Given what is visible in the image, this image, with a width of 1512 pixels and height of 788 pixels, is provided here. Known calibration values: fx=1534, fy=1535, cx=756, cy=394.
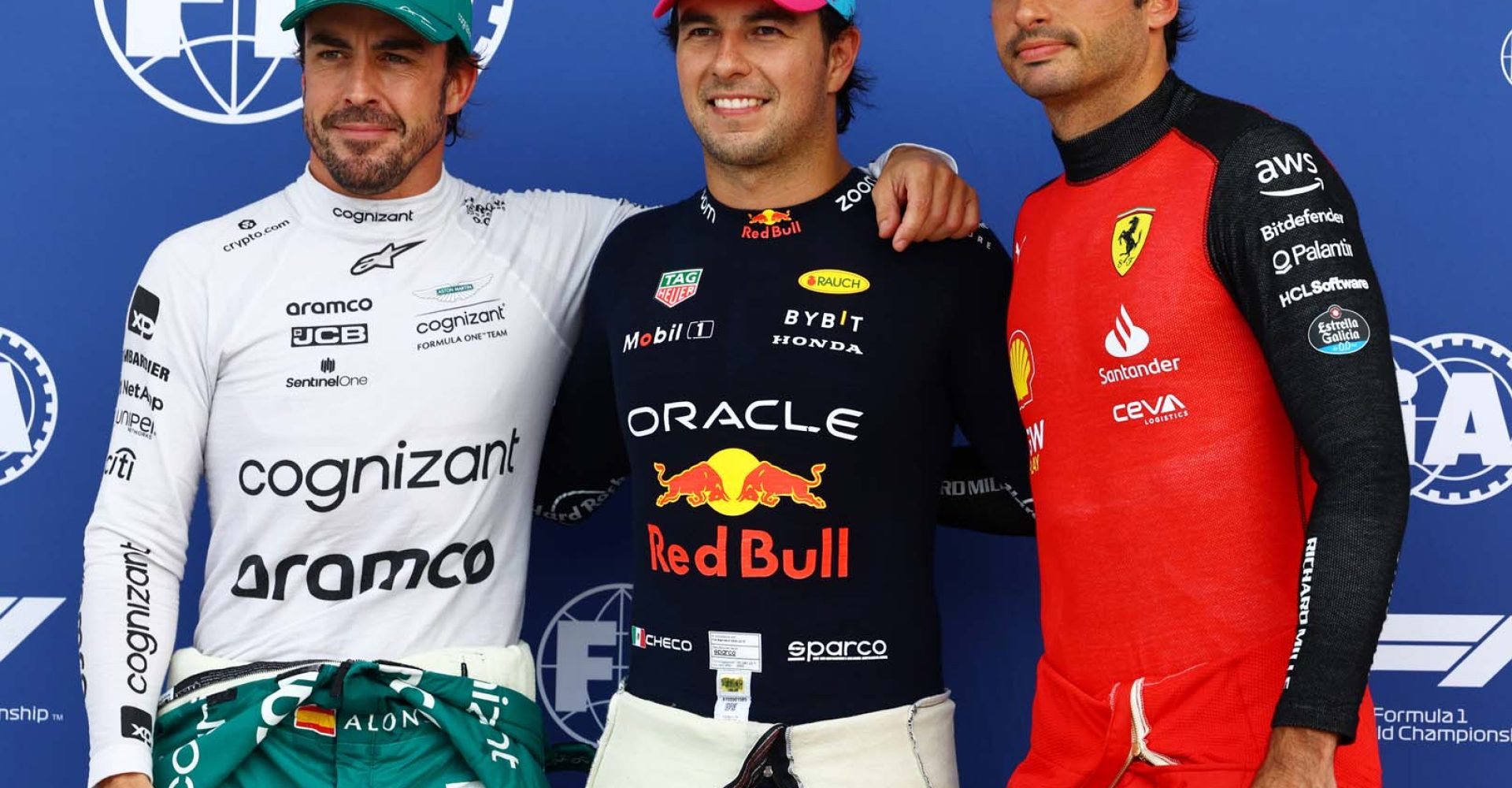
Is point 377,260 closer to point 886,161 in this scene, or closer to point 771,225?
point 771,225

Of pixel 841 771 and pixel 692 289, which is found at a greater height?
pixel 692 289

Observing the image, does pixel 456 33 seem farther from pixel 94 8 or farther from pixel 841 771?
pixel 841 771

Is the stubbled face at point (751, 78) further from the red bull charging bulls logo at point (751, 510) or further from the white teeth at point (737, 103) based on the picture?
the red bull charging bulls logo at point (751, 510)

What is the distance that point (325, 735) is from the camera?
6.43 feet

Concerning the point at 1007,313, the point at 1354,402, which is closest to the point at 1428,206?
the point at 1007,313

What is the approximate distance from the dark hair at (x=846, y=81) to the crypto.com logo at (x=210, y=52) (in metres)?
0.48

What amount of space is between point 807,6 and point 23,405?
146cm

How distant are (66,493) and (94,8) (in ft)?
2.61

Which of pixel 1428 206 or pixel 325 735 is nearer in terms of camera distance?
pixel 325 735

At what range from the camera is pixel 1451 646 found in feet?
7.72

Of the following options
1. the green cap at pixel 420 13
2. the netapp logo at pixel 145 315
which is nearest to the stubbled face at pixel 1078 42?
the green cap at pixel 420 13

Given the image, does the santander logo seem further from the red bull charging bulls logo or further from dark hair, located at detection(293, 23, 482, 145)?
dark hair, located at detection(293, 23, 482, 145)

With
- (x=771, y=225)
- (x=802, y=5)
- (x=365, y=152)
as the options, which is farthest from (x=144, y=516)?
(x=802, y=5)

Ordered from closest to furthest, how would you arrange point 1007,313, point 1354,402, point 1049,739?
point 1354,402 < point 1049,739 < point 1007,313
